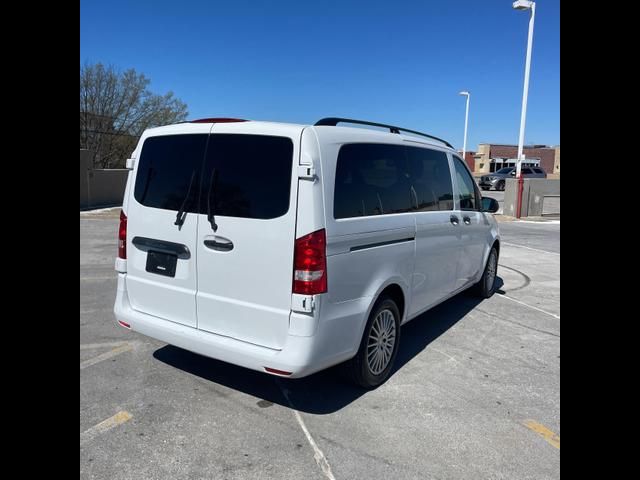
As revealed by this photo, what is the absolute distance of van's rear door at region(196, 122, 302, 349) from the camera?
10.5ft

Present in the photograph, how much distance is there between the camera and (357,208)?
3568 millimetres

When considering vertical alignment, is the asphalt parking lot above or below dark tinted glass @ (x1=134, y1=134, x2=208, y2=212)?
below

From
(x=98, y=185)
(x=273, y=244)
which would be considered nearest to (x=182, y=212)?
(x=273, y=244)

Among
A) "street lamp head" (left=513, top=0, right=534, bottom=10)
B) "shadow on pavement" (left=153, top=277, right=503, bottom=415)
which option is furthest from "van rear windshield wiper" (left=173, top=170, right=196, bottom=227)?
"street lamp head" (left=513, top=0, right=534, bottom=10)

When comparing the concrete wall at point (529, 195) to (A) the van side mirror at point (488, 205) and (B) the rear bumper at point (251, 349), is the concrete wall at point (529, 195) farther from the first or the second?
(B) the rear bumper at point (251, 349)

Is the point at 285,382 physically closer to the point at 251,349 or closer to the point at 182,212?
the point at 251,349

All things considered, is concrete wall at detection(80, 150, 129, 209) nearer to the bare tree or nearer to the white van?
the bare tree

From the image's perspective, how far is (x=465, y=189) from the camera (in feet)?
18.6

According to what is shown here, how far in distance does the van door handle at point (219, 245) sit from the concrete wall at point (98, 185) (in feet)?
51.6

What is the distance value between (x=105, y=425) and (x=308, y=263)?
5.72 feet

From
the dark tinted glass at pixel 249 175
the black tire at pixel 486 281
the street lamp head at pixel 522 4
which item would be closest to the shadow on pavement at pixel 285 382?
the dark tinted glass at pixel 249 175

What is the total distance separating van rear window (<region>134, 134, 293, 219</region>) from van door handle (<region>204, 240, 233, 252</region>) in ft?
0.66

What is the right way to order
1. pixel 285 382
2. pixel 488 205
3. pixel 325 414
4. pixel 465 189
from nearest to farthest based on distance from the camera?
pixel 325 414, pixel 285 382, pixel 465 189, pixel 488 205
